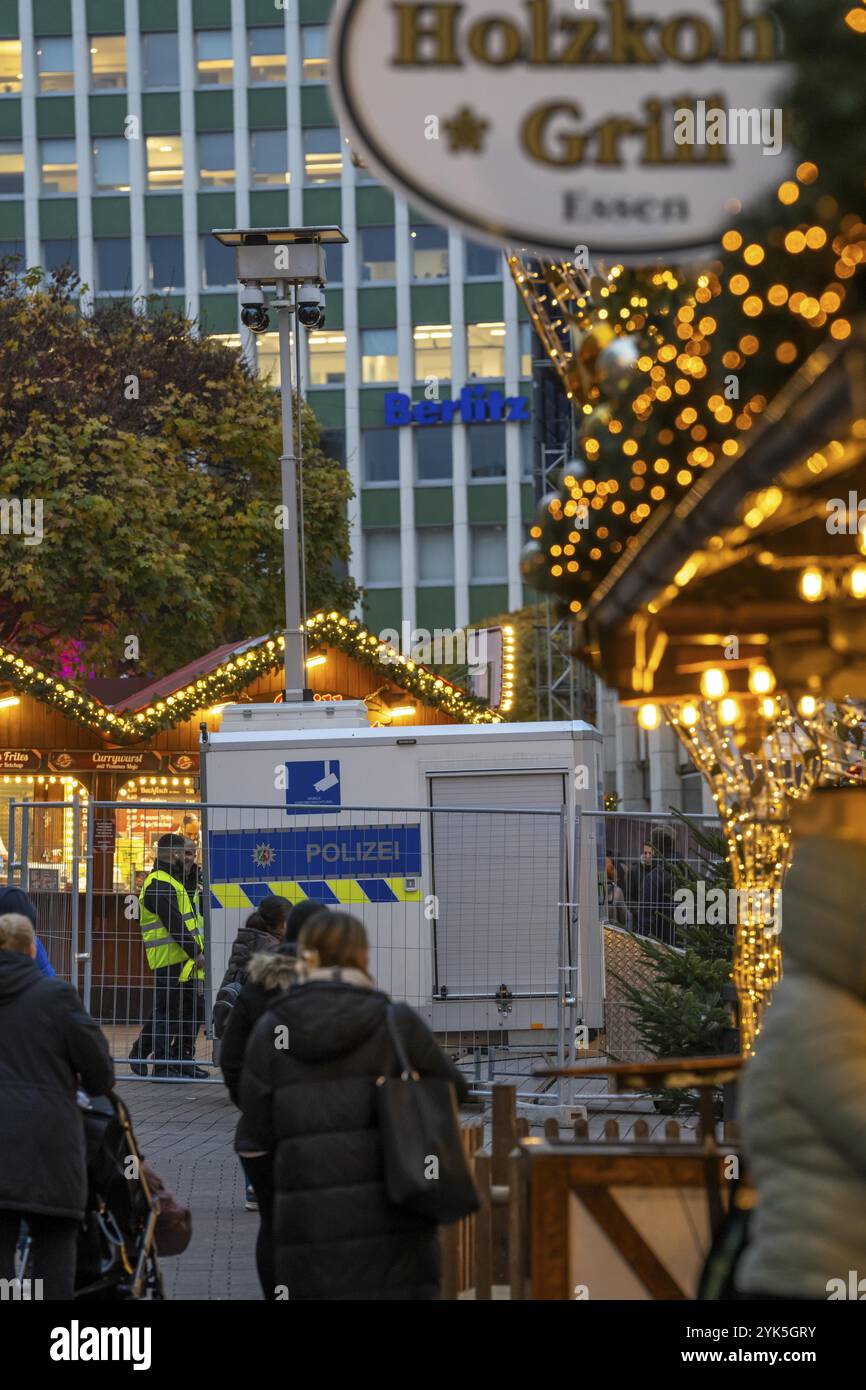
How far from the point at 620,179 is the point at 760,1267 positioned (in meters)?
2.54

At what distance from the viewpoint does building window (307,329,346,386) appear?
246 ft

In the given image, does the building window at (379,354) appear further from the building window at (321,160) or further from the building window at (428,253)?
the building window at (321,160)

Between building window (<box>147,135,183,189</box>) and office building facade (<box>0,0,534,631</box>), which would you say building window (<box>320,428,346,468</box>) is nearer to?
office building facade (<box>0,0,534,631</box>)

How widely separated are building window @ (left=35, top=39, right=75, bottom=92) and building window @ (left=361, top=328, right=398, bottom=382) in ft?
42.8

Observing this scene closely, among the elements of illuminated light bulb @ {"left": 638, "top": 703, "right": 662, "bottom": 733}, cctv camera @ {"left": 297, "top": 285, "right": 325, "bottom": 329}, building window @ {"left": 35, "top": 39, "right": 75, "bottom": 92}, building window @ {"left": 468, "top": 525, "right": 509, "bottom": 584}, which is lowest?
illuminated light bulb @ {"left": 638, "top": 703, "right": 662, "bottom": 733}

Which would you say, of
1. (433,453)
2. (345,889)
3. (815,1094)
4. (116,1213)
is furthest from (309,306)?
(433,453)

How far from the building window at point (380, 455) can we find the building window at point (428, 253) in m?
5.48

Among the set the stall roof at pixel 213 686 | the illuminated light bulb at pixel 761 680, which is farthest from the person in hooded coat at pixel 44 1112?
the stall roof at pixel 213 686

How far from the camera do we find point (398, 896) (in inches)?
661

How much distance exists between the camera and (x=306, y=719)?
19.0 meters

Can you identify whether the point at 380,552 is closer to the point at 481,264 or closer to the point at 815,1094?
the point at 481,264

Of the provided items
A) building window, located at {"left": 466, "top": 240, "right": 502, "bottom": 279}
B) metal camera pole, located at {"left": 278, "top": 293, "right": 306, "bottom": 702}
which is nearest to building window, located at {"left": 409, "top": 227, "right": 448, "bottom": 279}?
building window, located at {"left": 466, "top": 240, "right": 502, "bottom": 279}

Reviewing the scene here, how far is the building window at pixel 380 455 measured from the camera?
248 feet
